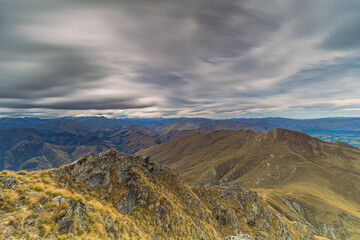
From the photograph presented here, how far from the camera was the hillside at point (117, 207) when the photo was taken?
21233mm

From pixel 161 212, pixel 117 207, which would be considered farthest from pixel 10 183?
pixel 161 212

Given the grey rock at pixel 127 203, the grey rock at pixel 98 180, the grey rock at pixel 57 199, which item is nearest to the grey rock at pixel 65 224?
the grey rock at pixel 57 199

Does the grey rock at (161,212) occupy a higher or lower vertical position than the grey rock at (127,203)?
lower

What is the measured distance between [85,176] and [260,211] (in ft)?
278

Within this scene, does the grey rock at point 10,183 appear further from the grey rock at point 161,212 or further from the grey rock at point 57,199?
the grey rock at point 161,212

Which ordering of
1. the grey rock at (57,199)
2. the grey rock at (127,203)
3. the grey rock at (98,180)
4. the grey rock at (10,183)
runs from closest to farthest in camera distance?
1. the grey rock at (10,183)
2. the grey rock at (57,199)
3. the grey rock at (98,180)
4. the grey rock at (127,203)

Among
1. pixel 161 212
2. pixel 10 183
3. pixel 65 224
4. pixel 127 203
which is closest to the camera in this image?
pixel 65 224

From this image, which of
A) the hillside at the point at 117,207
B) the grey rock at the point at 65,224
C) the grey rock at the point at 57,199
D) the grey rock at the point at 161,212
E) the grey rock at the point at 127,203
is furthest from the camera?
the grey rock at the point at 161,212

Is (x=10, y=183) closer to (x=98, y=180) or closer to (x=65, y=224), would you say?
(x=65, y=224)

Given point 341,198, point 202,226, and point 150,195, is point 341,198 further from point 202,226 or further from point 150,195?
point 150,195

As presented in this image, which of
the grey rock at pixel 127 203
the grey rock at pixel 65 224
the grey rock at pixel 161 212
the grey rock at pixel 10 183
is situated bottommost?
the grey rock at pixel 161 212

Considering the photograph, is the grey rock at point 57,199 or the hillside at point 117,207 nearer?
the hillside at point 117,207

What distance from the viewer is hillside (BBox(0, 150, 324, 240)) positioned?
2123 cm

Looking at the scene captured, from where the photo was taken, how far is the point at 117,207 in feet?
123
